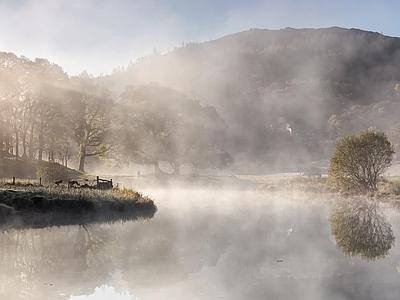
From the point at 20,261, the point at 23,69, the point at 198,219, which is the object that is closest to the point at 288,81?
the point at 23,69

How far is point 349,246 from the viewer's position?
18.9 m

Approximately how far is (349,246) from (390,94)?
163m

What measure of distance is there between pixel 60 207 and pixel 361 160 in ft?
105

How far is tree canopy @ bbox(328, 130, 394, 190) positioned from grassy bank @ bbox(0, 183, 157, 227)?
2635cm

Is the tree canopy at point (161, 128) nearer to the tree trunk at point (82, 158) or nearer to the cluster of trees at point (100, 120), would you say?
the cluster of trees at point (100, 120)

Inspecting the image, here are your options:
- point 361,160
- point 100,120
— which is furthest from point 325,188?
point 100,120

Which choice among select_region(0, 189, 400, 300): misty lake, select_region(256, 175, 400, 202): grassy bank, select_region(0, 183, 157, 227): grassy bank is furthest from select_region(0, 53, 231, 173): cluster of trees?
select_region(0, 189, 400, 300): misty lake

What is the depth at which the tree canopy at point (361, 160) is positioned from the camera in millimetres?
47781

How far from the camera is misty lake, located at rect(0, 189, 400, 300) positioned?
11.9 meters

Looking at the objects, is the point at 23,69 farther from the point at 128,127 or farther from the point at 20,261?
the point at 20,261

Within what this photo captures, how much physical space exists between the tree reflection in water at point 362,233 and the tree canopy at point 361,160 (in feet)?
52.3

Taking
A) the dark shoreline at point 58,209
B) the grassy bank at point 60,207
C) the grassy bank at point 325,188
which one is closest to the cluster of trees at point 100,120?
the grassy bank at point 325,188

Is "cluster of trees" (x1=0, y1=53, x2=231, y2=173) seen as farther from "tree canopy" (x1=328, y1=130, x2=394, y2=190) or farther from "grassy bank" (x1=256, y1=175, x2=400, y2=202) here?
"tree canopy" (x1=328, y1=130, x2=394, y2=190)

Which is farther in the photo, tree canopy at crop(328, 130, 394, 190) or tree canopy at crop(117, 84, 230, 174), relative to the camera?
tree canopy at crop(117, 84, 230, 174)
